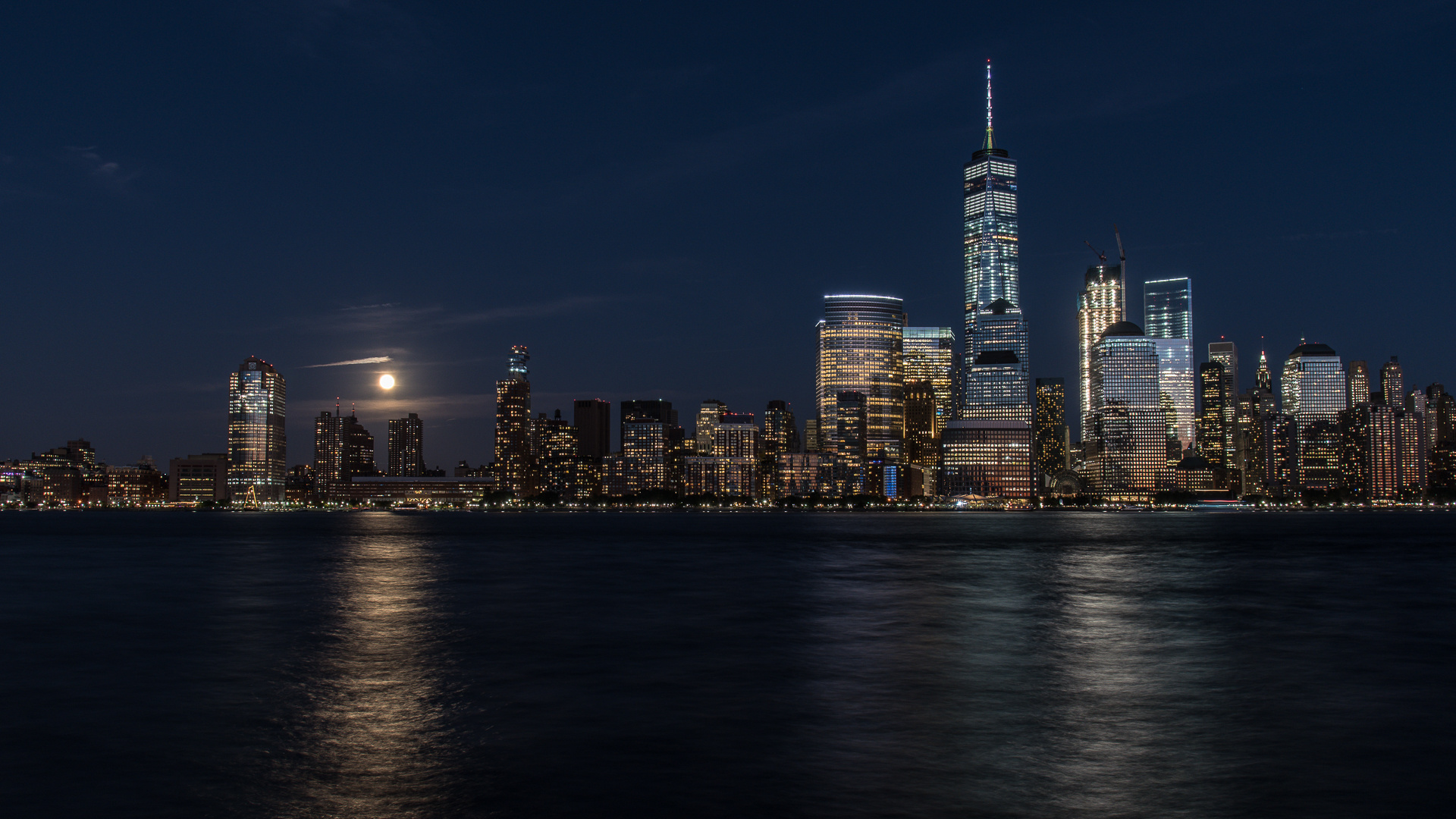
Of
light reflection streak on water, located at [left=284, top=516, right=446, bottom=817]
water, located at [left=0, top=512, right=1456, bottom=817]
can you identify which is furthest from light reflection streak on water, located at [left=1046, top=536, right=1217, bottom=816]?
light reflection streak on water, located at [left=284, top=516, right=446, bottom=817]

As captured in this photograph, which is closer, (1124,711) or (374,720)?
(374,720)

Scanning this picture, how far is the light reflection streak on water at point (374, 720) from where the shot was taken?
55.8 ft

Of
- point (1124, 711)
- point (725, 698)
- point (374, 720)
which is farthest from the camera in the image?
point (725, 698)

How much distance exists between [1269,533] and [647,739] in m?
153

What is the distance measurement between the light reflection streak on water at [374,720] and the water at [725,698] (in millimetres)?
103

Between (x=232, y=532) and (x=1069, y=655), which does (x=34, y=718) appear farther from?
(x=232, y=532)

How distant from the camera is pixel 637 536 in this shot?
140 meters

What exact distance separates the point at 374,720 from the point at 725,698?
836 centimetres

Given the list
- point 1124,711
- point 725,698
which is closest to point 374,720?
point 725,698

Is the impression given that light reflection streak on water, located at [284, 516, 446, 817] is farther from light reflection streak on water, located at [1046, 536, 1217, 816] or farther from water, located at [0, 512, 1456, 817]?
light reflection streak on water, located at [1046, 536, 1217, 816]

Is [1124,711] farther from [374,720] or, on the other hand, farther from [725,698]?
[374,720]

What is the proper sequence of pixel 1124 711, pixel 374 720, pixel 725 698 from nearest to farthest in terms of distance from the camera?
pixel 374 720
pixel 1124 711
pixel 725 698

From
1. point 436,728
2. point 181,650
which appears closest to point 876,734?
point 436,728

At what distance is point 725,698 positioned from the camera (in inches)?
1045
